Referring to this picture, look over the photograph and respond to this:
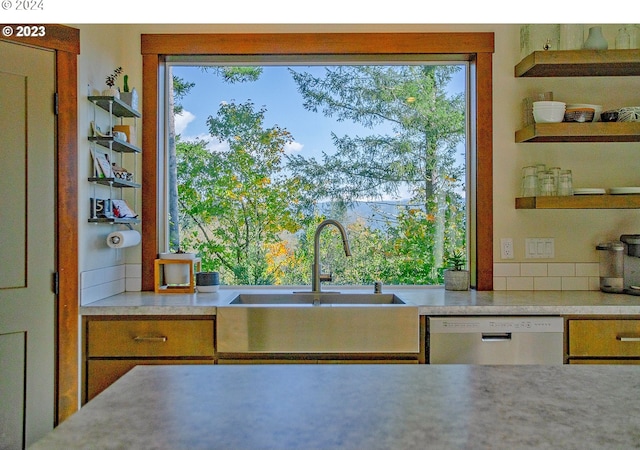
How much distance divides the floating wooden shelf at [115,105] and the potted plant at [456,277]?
6.41ft

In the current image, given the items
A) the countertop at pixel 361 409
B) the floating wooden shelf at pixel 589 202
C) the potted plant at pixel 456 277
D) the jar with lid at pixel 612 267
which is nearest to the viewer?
the countertop at pixel 361 409

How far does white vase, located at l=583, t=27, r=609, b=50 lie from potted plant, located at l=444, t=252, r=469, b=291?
1321 mm

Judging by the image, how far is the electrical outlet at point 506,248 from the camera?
3076 mm

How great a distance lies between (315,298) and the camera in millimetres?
2939

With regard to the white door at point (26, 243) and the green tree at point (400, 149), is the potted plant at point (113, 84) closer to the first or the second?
the white door at point (26, 243)

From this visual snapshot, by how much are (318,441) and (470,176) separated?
2622mm

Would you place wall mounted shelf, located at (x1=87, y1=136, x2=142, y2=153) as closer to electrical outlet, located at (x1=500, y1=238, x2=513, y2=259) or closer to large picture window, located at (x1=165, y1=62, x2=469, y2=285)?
large picture window, located at (x1=165, y1=62, x2=469, y2=285)

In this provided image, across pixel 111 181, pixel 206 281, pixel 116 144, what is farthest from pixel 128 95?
pixel 206 281

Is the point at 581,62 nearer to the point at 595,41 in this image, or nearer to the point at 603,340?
the point at 595,41

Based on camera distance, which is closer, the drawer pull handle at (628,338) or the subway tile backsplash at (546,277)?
the drawer pull handle at (628,338)

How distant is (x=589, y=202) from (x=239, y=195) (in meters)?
1.97

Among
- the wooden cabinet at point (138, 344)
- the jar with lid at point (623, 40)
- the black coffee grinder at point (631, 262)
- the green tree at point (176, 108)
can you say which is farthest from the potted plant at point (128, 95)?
the black coffee grinder at point (631, 262)

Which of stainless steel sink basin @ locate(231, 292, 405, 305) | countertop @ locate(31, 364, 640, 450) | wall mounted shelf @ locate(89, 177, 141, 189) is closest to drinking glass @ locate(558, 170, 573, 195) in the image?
stainless steel sink basin @ locate(231, 292, 405, 305)
